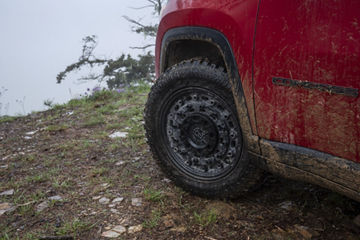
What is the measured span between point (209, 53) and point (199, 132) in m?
0.65

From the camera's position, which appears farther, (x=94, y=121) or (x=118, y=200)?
(x=94, y=121)

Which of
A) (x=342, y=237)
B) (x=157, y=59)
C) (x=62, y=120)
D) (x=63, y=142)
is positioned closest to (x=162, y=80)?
(x=157, y=59)

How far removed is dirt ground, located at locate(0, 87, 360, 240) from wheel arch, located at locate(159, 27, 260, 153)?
51cm

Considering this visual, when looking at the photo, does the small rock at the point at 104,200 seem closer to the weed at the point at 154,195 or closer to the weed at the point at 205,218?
the weed at the point at 154,195

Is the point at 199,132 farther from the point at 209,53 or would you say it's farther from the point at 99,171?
the point at 99,171

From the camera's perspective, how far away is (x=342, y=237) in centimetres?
171

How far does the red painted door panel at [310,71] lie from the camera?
1293 millimetres

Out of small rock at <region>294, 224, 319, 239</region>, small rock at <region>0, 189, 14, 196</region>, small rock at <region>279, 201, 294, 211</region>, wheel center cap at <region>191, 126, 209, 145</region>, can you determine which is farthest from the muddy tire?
small rock at <region>0, 189, 14, 196</region>

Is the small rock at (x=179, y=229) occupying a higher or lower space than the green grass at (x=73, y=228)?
lower

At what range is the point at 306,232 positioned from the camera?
177 centimetres

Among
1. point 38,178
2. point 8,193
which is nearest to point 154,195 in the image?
point 38,178

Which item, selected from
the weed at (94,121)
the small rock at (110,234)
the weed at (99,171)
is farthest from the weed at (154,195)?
the weed at (94,121)

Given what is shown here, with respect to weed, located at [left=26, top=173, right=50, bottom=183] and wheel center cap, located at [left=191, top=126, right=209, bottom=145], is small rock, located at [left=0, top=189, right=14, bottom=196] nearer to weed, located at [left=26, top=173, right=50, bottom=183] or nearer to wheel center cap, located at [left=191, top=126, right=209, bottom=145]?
weed, located at [left=26, top=173, right=50, bottom=183]

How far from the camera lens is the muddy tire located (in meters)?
2.00
